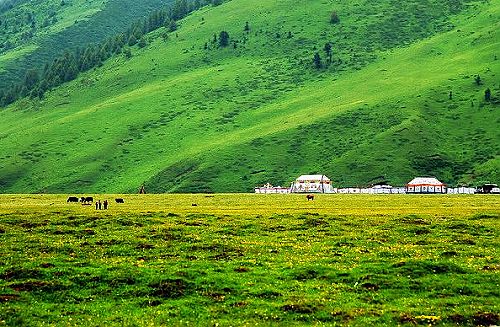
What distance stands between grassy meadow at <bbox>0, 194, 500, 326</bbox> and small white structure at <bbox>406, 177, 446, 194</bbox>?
137 metres

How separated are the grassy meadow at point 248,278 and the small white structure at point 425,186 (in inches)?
5405

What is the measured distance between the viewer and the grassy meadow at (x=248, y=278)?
30422 millimetres

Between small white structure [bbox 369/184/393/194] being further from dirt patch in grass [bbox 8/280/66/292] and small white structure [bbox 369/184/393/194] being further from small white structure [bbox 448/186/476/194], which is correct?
dirt patch in grass [bbox 8/280/66/292]

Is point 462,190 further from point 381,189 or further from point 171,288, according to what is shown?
point 171,288

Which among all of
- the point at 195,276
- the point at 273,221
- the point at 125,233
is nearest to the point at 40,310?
the point at 195,276

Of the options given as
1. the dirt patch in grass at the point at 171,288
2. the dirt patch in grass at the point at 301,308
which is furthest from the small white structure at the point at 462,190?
the dirt patch in grass at the point at 301,308

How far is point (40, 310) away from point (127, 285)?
5074mm

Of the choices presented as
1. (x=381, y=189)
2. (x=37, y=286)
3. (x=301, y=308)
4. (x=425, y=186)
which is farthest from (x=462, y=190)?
(x=37, y=286)

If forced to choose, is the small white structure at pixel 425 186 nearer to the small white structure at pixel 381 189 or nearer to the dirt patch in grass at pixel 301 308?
the small white structure at pixel 381 189

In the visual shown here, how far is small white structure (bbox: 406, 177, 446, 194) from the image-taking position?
19062 centimetres

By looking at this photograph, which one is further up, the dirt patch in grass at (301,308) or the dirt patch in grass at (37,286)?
the dirt patch in grass at (37,286)

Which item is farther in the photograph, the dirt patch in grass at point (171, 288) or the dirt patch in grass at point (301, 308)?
the dirt patch in grass at point (171, 288)

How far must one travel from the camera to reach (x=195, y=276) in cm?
3681

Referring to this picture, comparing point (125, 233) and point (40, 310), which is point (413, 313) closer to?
point (40, 310)
